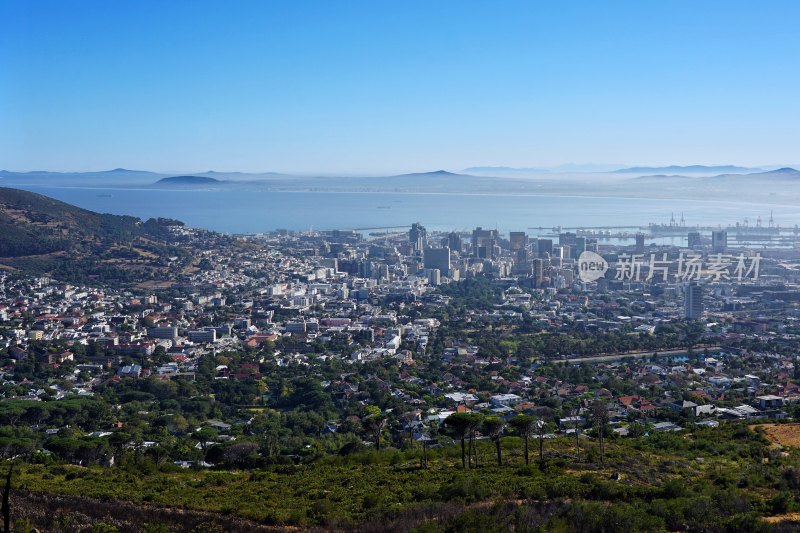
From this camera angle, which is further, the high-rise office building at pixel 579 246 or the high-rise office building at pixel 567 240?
the high-rise office building at pixel 567 240

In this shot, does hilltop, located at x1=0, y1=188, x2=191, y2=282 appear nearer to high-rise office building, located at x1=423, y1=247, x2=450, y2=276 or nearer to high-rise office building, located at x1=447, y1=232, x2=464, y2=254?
high-rise office building, located at x1=423, y1=247, x2=450, y2=276

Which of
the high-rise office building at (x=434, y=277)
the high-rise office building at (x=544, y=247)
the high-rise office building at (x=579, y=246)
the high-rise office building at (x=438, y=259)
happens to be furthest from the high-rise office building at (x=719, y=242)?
the high-rise office building at (x=434, y=277)

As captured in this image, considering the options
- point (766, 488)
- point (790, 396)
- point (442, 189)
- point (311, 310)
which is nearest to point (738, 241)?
point (311, 310)

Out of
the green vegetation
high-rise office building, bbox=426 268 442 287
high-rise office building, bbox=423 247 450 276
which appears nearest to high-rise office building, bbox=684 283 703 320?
high-rise office building, bbox=426 268 442 287

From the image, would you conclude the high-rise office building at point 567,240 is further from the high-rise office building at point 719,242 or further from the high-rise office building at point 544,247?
the high-rise office building at point 719,242

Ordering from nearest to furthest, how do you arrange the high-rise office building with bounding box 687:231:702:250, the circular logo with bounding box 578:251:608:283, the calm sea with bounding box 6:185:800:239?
the circular logo with bounding box 578:251:608:283 < the high-rise office building with bounding box 687:231:702:250 < the calm sea with bounding box 6:185:800:239
